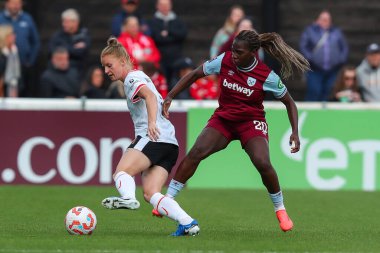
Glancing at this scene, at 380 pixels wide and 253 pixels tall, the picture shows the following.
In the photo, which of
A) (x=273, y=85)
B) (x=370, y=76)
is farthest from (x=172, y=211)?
(x=370, y=76)

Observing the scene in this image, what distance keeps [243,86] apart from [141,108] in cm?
99

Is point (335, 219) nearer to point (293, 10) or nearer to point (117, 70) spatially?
point (117, 70)

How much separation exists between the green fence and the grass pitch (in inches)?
16.0

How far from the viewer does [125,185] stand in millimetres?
9641

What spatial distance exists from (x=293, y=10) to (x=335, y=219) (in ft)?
27.6

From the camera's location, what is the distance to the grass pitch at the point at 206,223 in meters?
9.09

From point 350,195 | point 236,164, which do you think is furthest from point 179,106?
point 350,195

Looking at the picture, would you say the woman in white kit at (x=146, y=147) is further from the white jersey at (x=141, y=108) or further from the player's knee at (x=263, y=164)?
the player's knee at (x=263, y=164)

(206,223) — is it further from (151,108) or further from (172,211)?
(151,108)

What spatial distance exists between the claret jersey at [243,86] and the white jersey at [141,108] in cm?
62

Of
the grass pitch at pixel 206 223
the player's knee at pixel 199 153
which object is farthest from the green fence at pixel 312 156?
the player's knee at pixel 199 153

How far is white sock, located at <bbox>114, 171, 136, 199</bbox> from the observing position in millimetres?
9508

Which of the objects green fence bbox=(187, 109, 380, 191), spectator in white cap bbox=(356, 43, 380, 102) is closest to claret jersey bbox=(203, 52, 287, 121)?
green fence bbox=(187, 109, 380, 191)

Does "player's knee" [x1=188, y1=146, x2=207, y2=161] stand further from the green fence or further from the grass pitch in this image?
the green fence
